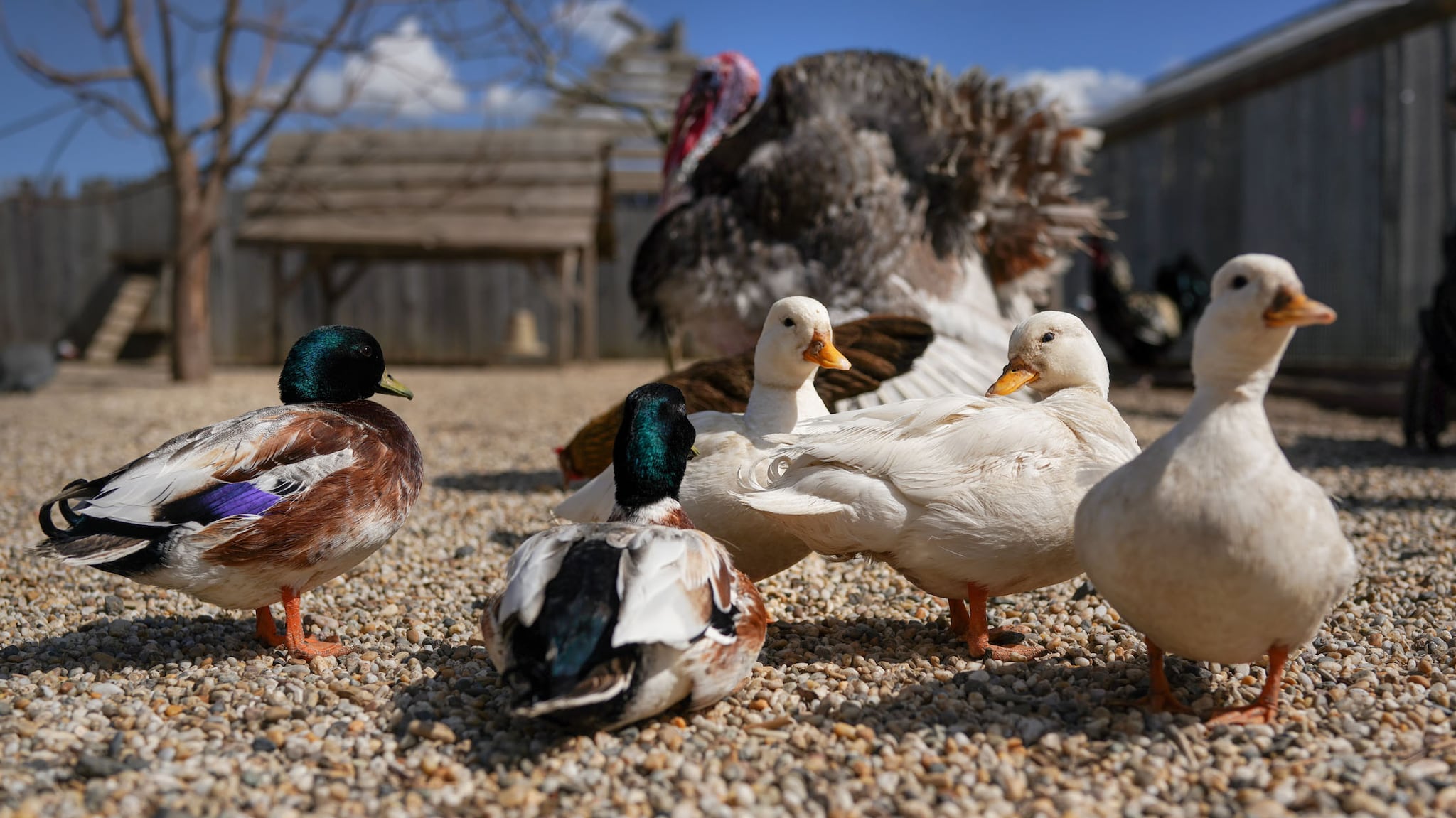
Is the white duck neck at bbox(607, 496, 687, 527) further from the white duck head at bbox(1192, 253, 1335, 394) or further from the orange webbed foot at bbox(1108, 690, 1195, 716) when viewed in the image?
the white duck head at bbox(1192, 253, 1335, 394)

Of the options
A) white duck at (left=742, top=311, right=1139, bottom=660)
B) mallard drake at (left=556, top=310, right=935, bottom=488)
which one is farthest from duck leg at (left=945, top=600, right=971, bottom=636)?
mallard drake at (left=556, top=310, right=935, bottom=488)

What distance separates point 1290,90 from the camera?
9.42m

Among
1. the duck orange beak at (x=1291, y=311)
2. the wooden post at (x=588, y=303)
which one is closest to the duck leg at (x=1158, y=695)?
the duck orange beak at (x=1291, y=311)

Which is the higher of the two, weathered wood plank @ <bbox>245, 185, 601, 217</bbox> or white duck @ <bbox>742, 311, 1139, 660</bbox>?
weathered wood plank @ <bbox>245, 185, 601, 217</bbox>

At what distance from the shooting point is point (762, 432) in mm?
2783

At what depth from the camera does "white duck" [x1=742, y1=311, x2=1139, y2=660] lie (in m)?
2.18

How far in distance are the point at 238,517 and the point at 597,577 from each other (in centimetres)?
95

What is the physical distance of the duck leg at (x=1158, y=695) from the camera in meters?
2.00

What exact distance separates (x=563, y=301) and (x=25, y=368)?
5826mm

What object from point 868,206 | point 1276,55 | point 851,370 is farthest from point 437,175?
point 851,370

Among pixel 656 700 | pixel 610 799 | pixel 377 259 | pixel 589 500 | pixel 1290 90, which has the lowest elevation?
pixel 610 799

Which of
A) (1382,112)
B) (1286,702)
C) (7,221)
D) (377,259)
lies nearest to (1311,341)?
(1382,112)

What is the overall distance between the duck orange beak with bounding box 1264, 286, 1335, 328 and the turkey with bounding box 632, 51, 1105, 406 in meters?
2.59

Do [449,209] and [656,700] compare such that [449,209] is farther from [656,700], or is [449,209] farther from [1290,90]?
[656,700]
